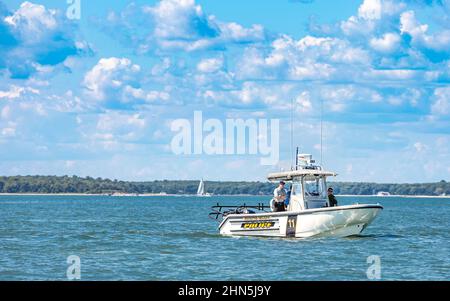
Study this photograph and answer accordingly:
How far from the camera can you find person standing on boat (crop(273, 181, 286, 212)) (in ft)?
138

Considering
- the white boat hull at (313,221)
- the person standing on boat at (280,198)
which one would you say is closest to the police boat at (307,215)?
the white boat hull at (313,221)

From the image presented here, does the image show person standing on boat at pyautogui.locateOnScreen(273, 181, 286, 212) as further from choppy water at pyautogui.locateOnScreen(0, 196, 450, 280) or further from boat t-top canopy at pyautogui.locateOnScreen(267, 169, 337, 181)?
choppy water at pyautogui.locateOnScreen(0, 196, 450, 280)

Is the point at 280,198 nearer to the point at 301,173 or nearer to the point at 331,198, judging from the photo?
the point at 301,173

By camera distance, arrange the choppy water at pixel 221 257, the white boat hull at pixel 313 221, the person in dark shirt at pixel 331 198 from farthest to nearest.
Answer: the person in dark shirt at pixel 331 198, the white boat hull at pixel 313 221, the choppy water at pixel 221 257

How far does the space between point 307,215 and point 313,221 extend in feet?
1.32

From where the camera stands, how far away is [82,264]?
35.5 meters

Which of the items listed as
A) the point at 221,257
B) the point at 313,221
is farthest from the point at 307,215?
the point at 221,257

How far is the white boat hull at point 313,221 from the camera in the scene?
41.2 m

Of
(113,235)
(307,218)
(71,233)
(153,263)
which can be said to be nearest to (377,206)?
(307,218)

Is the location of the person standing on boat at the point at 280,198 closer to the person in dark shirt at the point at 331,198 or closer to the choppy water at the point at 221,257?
the choppy water at the point at 221,257

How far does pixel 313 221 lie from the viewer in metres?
41.2

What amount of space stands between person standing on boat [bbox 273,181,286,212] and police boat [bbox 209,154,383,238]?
0.99 feet

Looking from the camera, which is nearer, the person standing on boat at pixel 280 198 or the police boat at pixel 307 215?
the police boat at pixel 307 215
